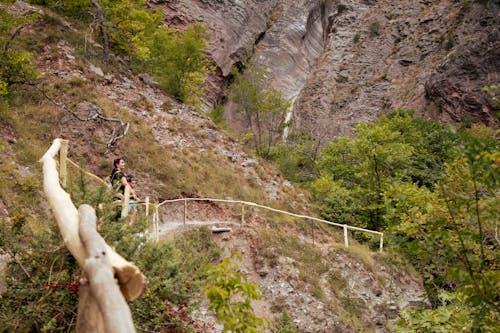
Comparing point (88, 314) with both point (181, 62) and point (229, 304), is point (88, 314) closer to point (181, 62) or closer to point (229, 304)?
point (229, 304)

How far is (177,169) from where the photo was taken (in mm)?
16531

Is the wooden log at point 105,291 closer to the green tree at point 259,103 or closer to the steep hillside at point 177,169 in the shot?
the steep hillside at point 177,169

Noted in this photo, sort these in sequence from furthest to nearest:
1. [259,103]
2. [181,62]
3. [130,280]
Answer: [259,103] → [181,62] → [130,280]

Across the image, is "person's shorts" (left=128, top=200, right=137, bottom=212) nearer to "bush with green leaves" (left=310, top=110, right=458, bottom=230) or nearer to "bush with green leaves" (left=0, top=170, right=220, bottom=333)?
"bush with green leaves" (left=0, top=170, right=220, bottom=333)

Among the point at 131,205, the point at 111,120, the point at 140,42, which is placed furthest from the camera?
the point at 140,42

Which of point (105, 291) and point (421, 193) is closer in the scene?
point (105, 291)

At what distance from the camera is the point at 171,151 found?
17.5 meters

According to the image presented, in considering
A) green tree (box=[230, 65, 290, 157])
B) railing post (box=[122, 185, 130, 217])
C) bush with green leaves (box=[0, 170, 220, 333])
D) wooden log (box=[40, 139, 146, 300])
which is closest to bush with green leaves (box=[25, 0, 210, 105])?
green tree (box=[230, 65, 290, 157])

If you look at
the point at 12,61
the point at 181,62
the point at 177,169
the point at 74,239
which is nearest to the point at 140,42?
the point at 181,62

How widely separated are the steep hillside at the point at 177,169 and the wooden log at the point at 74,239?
15.3ft

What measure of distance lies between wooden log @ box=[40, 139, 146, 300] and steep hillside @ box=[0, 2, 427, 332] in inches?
184

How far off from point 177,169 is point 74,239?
13.0 meters

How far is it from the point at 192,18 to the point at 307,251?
3143 centimetres

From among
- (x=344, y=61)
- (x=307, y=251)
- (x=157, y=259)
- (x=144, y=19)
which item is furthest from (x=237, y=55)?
(x=157, y=259)
